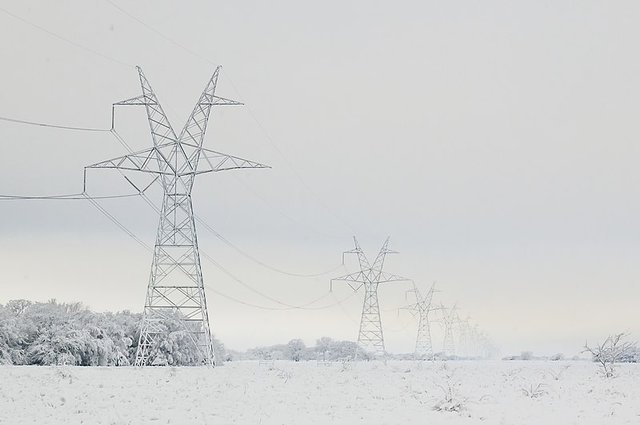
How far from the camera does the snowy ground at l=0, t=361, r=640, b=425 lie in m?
24.9

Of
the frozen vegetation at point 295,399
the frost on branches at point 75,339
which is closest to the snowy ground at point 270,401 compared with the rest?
the frozen vegetation at point 295,399

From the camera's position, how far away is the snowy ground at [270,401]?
24.9m

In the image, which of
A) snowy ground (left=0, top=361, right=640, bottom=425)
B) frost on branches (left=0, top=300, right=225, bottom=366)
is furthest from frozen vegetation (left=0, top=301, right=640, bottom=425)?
frost on branches (left=0, top=300, right=225, bottom=366)

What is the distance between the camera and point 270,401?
28750mm

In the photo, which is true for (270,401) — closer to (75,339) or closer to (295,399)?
(295,399)

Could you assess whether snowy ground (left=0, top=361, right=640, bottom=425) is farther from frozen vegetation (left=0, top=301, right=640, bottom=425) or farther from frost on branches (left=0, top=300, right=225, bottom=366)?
frost on branches (left=0, top=300, right=225, bottom=366)

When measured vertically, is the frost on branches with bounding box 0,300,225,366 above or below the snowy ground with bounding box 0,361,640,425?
above

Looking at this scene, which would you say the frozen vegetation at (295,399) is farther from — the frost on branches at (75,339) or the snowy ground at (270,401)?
the frost on branches at (75,339)

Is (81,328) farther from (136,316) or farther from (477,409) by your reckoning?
(477,409)

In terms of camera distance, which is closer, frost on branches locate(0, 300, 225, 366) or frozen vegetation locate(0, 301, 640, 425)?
frozen vegetation locate(0, 301, 640, 425)

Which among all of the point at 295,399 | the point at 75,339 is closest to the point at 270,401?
the point at 295,399

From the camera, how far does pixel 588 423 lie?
2628 centimetres

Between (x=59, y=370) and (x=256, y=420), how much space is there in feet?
45.9

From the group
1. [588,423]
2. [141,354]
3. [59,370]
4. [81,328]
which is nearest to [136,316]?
[81,328]
